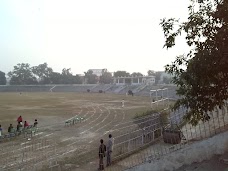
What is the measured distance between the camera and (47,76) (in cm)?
12644

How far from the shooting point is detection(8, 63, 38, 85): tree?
125 m

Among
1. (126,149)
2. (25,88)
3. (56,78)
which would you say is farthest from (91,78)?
(126,149)

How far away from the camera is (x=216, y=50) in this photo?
23.5ft

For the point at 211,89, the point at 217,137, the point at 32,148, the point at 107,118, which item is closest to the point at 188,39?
the point at 211,89

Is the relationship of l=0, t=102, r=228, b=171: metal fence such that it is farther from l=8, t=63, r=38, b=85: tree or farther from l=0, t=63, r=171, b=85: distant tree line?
l=8, t=63, r=38, b=85: tree

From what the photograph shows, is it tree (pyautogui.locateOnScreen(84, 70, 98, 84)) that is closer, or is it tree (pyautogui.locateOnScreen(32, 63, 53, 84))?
tree (pyautogui.locateOnScreen(84, 70, 98, 84))

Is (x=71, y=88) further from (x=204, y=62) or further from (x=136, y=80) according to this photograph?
(x=204, y=62)

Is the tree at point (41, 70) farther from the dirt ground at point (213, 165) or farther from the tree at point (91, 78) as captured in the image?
the dirt ground at point (213, 165)

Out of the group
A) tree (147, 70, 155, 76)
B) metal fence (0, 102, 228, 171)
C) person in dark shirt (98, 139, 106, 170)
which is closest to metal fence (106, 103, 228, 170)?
metal fence (0, 102, 228, 171)

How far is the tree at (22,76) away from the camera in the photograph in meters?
125

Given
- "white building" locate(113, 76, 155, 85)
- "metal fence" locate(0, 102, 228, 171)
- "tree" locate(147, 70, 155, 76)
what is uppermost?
"tree" locate(147, 70, 155, 76)

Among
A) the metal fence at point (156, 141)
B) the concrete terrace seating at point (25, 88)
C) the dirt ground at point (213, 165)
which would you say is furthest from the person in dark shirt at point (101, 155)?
the concrete terrace seating at point (25, 88)

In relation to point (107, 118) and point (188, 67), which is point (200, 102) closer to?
point (188, 67)

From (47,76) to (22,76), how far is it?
12707 mm
